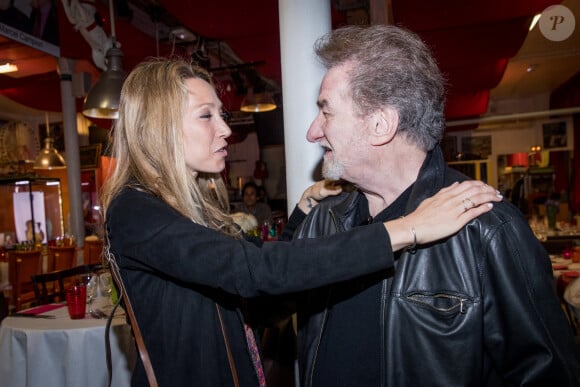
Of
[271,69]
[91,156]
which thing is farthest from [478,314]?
[91,156]

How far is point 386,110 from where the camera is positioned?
50.9 inches

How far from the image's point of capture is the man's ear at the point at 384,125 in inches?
50.8

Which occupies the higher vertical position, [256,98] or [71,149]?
[256,98]

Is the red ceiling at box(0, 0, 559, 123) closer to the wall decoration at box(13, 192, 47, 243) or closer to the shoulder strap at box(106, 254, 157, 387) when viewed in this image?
the shoulder strap at box(106, 254, 157, 387)

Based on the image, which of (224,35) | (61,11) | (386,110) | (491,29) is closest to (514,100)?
(491,29)

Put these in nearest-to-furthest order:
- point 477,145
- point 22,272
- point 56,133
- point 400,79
A: point 400,79, point 22,272, point 56,133, point 477,145

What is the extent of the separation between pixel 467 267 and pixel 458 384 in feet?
0.95

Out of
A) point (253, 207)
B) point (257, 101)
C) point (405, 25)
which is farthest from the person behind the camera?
point (253, 207)

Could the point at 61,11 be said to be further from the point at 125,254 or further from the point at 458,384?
the point at 458,384

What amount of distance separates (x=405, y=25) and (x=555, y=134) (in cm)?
1024

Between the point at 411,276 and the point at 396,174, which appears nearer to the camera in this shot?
the point at 411,276

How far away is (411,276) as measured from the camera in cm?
116

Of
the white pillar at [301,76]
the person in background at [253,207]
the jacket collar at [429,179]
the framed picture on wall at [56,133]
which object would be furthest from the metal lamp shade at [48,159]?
the jacket collar at [429,179]

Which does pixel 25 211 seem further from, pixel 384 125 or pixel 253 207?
pixel 384 125
